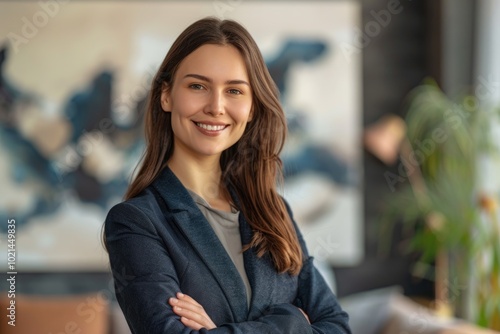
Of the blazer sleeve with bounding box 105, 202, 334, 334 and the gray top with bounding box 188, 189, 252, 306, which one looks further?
the gray top with bounding box 188, 189, 252, 306

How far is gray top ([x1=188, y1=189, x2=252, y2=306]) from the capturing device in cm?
176

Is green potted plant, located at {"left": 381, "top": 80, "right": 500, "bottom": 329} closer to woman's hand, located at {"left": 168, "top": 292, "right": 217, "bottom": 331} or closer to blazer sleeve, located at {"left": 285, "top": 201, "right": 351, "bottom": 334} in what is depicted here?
blazer sleeve, located at {"left": 285, "top": 201, "right": 351, "bottom": 334}

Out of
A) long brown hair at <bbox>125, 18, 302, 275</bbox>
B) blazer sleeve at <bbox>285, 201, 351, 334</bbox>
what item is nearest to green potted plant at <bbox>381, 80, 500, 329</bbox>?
blazer sleeve at <bbox>285, 201, 351, 334</bbox>

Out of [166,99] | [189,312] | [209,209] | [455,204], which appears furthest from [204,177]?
[455,204]

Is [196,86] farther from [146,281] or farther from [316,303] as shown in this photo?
[316,303]

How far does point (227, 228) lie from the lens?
1.79 m

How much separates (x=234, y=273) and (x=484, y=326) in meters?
2.80

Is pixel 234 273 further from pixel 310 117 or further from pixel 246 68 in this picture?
pixel 310 117

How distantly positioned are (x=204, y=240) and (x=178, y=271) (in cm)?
8

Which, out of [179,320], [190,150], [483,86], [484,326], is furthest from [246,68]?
[483,86]

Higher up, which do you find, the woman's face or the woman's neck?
the woman's face

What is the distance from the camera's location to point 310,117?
17.5 feet

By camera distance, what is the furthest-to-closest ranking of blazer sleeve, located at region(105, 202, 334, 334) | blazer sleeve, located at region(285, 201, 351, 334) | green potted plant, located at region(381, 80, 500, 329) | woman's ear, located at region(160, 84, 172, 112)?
green potted plant, located at region(381, 80, 500, 329)
blazer sleeve, located at region(285, 201, 351, 334)
woman's ear, located at region(160, 84, 172, 112)
blazer sleeve, located at region(105, 202, 334, 334)

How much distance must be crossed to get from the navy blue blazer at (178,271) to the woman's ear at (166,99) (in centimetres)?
13
